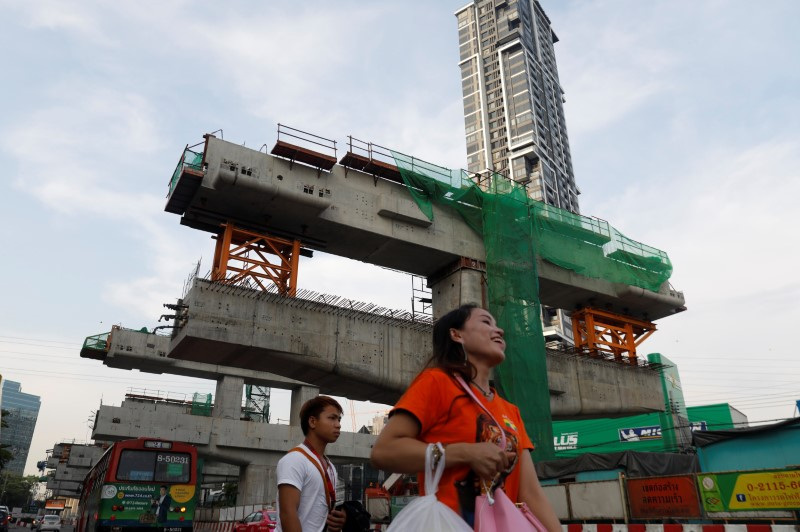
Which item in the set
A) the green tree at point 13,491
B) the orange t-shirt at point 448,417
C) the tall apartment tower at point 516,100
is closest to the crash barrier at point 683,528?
the orange t-shirt at point 448,417

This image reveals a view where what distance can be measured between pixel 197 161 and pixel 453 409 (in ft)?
50.8

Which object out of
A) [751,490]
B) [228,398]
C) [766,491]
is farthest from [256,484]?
[766,491]

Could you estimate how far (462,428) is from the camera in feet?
6.25

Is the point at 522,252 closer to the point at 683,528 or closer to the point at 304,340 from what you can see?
the point at 304,340

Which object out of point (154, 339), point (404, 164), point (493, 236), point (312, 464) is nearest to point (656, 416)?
point (493, 236)

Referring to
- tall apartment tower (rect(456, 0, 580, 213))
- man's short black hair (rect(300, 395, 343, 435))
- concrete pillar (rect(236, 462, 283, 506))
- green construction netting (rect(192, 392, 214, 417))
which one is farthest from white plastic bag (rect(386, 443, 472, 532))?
tall apartment tower (rect(456, 0, 580, 213))

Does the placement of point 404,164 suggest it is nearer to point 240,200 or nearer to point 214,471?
point 240,200

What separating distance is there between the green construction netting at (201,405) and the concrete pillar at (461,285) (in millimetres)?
22352

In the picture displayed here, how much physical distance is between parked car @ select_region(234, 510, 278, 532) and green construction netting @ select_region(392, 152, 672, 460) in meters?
7.58

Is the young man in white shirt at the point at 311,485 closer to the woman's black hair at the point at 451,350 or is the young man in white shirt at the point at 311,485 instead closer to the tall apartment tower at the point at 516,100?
the woman's black hair at the point at 451,350

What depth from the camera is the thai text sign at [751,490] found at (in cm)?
838

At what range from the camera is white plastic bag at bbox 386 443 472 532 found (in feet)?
5.33

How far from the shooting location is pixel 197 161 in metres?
15.7

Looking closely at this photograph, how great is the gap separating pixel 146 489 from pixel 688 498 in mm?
10819
